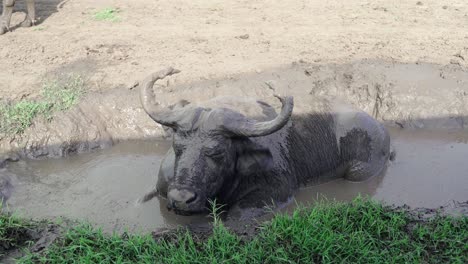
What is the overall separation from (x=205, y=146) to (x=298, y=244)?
120 centimetres

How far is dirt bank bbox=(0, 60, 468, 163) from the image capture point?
21.0ft

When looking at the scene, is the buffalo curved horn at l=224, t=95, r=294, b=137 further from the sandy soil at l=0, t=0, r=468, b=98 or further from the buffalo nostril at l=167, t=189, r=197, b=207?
the sandy soil at l=0, t=0, r=468, b=98

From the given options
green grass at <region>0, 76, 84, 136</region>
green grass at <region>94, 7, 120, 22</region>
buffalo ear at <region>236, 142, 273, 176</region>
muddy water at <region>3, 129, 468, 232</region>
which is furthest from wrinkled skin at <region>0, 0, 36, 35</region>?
buffalo ear at <region>236, 142, 273, 176</region>

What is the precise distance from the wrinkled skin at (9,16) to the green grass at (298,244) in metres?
5.66

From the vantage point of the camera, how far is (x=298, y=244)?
13.7 feet

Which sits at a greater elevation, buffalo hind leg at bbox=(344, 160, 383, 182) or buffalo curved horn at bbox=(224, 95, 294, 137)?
buffalo curved horn at bbox=(224, 95, 294, 137)

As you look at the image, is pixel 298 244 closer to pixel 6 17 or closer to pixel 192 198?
pixel 192 198

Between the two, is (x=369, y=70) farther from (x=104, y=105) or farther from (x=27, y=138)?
(x=27, y=138)

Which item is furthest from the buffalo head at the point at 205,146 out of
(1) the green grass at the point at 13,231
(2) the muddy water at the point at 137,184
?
(1) the green grass at the point at 13,231

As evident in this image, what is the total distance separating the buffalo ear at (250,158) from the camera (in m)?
4.89

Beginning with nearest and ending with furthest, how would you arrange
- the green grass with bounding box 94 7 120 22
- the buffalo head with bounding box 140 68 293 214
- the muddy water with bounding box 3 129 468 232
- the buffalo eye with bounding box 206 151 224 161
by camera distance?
the buffalo head with bounding box 140 68 293 214
the buffalo eye with bounding box 206 151 224 161
the muddy water with bounding box 3 129 468 232
the green grass with bounding box 94 7 120 22

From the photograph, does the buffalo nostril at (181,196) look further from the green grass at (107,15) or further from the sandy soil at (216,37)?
the green grass at (107,15)

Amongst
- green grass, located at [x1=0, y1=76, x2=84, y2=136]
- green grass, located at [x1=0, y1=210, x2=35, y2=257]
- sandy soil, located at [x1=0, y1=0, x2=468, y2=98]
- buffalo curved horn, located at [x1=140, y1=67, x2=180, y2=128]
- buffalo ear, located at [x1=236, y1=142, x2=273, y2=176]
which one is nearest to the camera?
green grass, located at [x1=0, y1=210, x2=35, y2=257]

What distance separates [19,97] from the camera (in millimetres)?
6641
